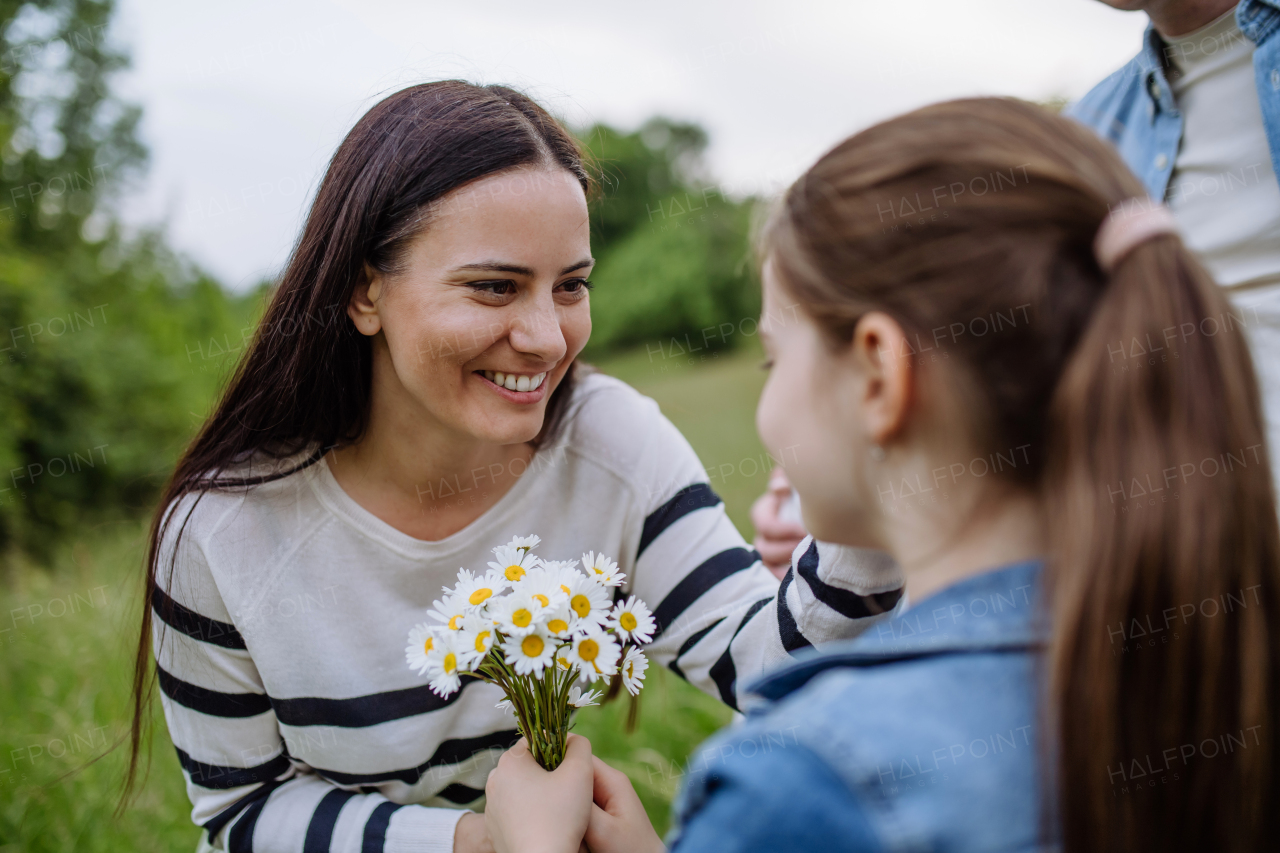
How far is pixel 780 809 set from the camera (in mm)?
954

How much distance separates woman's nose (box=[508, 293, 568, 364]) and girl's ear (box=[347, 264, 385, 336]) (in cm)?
34

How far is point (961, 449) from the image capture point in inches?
43.4

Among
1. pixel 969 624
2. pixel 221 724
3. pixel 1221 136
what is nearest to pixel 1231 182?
pixel 1221 136

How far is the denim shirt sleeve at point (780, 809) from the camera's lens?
37.0 inches

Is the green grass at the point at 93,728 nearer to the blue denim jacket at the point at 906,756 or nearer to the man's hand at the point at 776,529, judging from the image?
the man's hand at the point at 776,529

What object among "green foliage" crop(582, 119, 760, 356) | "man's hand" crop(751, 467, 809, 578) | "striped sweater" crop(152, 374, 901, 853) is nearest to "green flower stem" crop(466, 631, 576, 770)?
"striped sweater" crop(152, 374, 901, 853)

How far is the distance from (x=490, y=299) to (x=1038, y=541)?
45.6 inches

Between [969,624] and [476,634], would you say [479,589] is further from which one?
[969,624]

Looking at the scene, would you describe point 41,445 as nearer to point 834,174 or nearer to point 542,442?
point 542,442

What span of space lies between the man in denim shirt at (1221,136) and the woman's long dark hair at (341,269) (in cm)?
131

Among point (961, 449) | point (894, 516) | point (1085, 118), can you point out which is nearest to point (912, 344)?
point (961, 449)

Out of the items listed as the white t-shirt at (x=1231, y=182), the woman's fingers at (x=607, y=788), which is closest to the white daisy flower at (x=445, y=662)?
the woman's fingers at (x=607, y=788)

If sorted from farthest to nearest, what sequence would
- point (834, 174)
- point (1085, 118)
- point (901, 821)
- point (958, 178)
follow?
point (1085, 118)
point (834, 174)
point (958, 178)
point (901, 821)

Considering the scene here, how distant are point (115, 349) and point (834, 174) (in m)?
11.0
